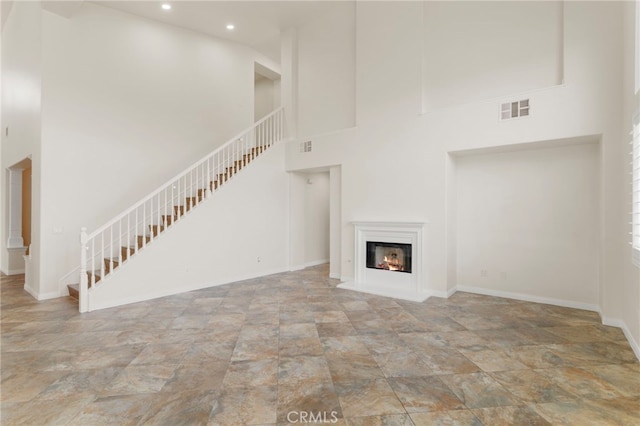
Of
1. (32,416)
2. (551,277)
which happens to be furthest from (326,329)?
(551,277)

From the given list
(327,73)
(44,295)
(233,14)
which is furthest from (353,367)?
(233,14)

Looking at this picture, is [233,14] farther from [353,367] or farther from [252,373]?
[353,367]

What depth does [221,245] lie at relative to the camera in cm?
620

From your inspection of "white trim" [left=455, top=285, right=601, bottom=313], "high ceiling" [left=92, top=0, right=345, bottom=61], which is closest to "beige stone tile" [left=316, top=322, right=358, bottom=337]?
"white trim" [left=455, top=285, right=601, bottom=313]

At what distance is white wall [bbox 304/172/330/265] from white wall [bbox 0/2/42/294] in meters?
5.19

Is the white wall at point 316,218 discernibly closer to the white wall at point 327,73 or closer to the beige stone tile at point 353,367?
the white wall at point 327,73

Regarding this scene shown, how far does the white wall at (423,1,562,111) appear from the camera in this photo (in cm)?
444

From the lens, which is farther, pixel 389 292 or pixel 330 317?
pixel 389 292

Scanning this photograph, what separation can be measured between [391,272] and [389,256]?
31 centimetres

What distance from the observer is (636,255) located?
10.2 feet

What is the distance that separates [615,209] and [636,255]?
0.95m

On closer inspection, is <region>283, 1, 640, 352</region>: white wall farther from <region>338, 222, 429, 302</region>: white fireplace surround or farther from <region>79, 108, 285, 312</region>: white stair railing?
<region>79, 108, 285, 312</region>: white stair railing

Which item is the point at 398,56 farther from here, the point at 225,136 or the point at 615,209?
the point at 225,136

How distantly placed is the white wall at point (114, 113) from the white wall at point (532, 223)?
19.7 feet
